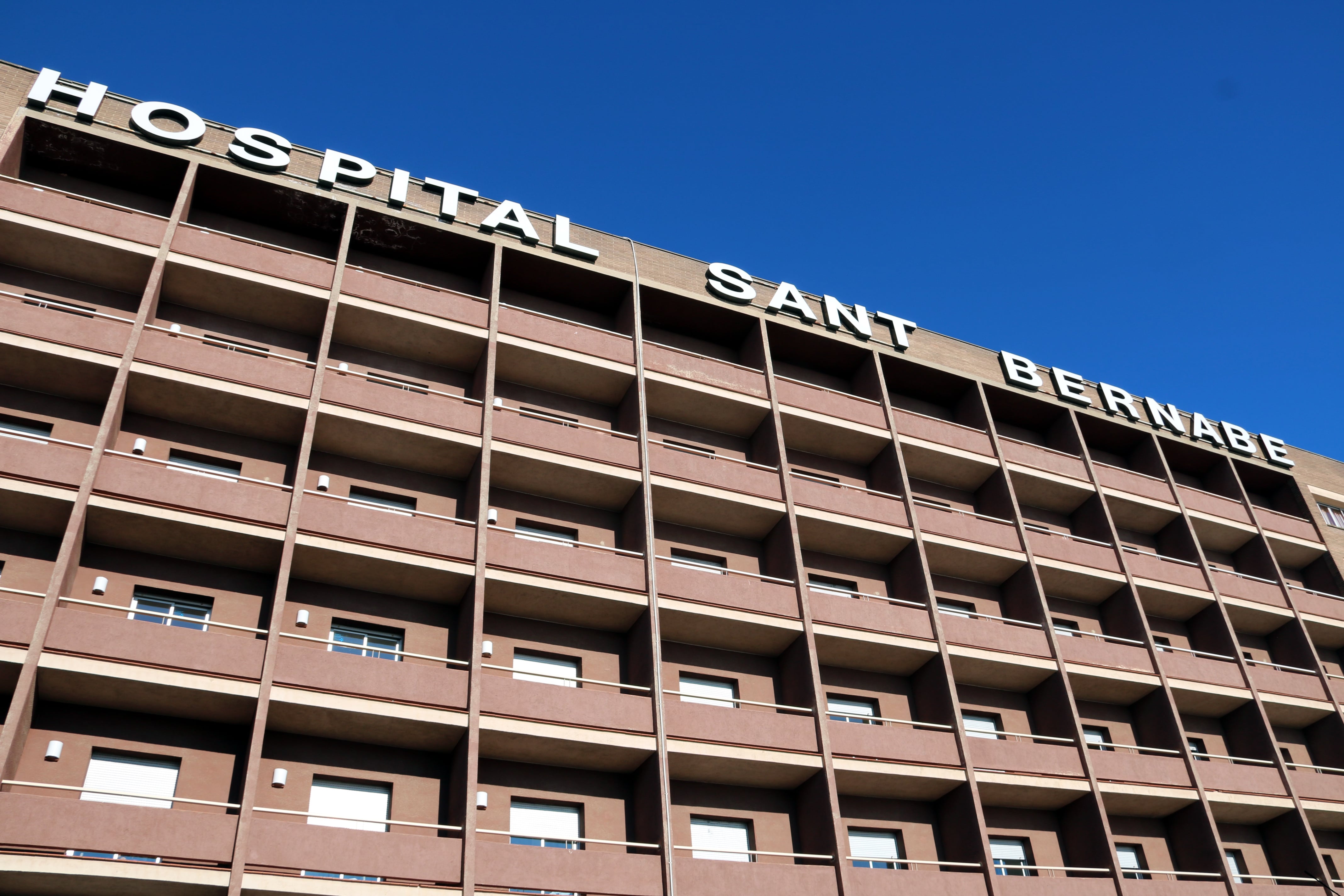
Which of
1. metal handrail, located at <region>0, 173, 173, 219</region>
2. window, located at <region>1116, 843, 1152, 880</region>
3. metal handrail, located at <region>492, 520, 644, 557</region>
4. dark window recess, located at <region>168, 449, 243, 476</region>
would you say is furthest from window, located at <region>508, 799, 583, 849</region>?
metal handrail, located at <region>0, 173, 173, 219</region>

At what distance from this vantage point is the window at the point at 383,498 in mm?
29375

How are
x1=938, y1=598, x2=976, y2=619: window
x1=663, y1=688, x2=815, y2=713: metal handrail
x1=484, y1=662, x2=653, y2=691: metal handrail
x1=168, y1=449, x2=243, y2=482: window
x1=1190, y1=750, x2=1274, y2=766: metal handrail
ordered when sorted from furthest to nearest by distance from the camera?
x1=938, y1=598, x2=976, y2=619: window
x1=1190, y1=750, x2=1274, y2=766: metal handrail
x1=663, y1=688, x2=815, y2=713: metal handrail
x1=168, y1=449, x2=243, y2=482: window
x1=484, y1=662, x2=653, y2=691: metal handrail

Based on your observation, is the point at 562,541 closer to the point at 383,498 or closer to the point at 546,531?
the point at 546,531

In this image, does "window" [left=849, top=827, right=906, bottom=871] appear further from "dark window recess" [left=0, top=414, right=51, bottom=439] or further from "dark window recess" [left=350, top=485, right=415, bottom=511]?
"dark window recess" [left=0, top=414, right=51, bottom=439]

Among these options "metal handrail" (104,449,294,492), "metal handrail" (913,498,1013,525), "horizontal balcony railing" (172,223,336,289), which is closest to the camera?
"metal handrail" (104,449,294,492)

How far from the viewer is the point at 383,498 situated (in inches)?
1166

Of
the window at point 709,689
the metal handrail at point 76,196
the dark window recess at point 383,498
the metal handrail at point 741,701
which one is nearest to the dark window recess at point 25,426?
the metal handrail at point 76,196

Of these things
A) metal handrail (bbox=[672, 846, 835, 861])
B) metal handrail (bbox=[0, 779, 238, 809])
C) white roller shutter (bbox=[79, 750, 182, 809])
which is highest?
white roller shutter (bbox=[79, 750, 182, 809])

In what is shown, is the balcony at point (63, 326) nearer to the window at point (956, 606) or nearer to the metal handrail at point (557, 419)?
the metal handrail at point (557, 419)

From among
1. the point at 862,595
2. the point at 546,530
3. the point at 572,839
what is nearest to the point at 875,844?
the point at 862,595

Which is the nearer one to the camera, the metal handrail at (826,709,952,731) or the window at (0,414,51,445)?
the window at (0,414,51,445)

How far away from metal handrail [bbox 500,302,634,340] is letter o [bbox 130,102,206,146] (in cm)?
1037

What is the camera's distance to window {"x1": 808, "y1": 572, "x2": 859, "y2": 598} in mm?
34344

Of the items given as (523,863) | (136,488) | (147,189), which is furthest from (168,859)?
(147,189)
